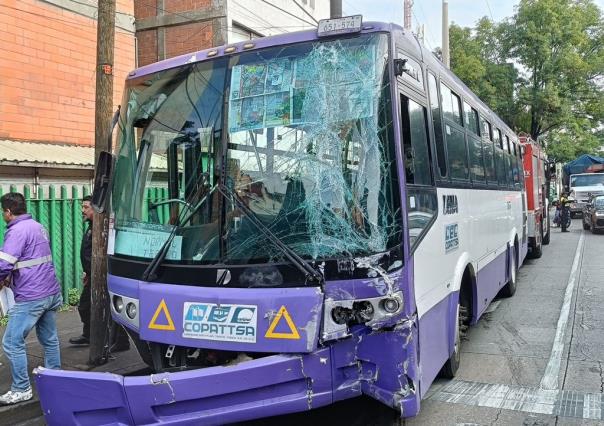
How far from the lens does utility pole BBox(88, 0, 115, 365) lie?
230 inches

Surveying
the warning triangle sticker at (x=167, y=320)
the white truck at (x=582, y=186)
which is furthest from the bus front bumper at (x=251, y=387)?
the white truck at (x=582, y=186)

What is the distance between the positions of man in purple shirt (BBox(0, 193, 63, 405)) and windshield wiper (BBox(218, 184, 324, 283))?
2263mm

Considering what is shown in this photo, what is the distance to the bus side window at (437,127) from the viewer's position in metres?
4.67

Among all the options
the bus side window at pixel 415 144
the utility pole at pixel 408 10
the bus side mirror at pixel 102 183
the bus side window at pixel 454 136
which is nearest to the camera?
the bus side window at pixel 415 144

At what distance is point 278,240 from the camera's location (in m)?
3.57

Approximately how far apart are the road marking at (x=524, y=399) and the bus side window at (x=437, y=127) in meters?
2.00

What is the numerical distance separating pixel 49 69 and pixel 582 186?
91.2 feet

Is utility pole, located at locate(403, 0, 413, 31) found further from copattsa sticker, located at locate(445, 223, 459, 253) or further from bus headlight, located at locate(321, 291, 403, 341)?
bus headlight, located at locate(321, 291, 403, 341)

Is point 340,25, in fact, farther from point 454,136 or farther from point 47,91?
→ point 47,91

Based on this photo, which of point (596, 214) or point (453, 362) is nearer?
point (453, 362)

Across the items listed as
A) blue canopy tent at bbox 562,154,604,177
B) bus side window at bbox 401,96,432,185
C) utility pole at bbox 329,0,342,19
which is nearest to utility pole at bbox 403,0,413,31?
utility pole at bbox 329,0,342,19

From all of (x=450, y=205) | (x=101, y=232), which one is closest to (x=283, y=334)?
(x=450, y=205)

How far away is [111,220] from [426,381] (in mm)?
2750

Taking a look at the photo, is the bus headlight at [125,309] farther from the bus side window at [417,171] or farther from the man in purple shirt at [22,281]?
the bus side window at [417,171]
